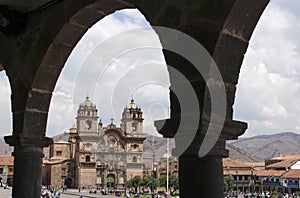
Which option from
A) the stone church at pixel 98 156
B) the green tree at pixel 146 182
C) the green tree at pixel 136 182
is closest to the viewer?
the green tree at pixel 146 182

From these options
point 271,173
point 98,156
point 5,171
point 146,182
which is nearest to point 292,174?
point 271,173

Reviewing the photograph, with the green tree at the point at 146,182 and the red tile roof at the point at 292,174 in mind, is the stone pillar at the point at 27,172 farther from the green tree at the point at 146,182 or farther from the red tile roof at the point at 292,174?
the green tree at the point at 146,182

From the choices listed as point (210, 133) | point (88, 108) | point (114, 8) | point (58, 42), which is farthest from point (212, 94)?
point (88, 108)

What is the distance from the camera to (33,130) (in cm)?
412

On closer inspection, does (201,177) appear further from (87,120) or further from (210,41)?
(87,120)

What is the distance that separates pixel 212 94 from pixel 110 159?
5835cm

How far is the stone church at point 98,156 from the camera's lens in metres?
56.9

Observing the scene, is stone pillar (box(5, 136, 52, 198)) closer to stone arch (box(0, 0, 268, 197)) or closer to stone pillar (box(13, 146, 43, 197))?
stone pillar (box(13, 146, 43, 197))

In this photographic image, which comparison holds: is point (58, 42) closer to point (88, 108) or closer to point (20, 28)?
point (20, 28)

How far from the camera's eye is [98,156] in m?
59.4

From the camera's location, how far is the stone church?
56.9 metres

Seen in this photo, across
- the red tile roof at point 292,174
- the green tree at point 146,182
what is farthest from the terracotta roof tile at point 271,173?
the green tree at point 146,182

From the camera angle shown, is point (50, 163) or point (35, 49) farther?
point (50, 163)

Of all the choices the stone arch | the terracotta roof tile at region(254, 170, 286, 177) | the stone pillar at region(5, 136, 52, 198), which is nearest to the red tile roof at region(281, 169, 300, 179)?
the terracotta roof tile at region(254, 170, 286, 177)
